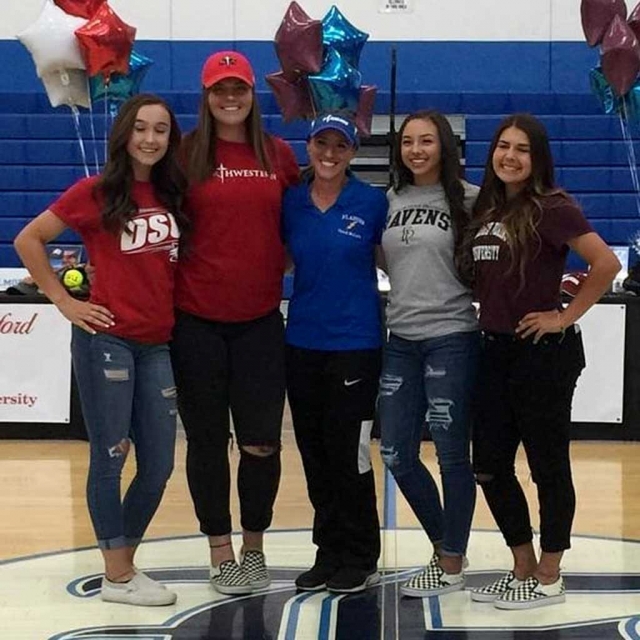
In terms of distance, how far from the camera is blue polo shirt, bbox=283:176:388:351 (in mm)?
3168

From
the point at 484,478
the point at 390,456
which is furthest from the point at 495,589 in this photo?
the point at 390,456

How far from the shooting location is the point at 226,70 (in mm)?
3137

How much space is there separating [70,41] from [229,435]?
270cm

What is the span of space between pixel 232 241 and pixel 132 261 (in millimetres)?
268

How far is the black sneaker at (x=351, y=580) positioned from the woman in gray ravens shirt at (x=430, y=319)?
0.11 meters

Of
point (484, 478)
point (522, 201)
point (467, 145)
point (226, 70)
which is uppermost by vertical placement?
point (467, 145)

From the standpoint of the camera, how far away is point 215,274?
10.4 ft

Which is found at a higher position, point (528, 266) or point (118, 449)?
point (528, 266)

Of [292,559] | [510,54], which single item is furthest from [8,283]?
[510,54]

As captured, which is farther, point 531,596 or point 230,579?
point 230,579

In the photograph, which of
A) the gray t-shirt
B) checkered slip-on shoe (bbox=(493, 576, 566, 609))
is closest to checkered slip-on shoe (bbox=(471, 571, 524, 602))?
checkered slip-on shoe (bbox=(493, 576, 566, 609))

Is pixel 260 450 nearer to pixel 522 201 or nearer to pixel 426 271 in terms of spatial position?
pixel 426 271

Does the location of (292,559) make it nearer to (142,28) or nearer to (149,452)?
(149,452)

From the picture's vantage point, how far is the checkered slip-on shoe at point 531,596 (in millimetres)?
3186
